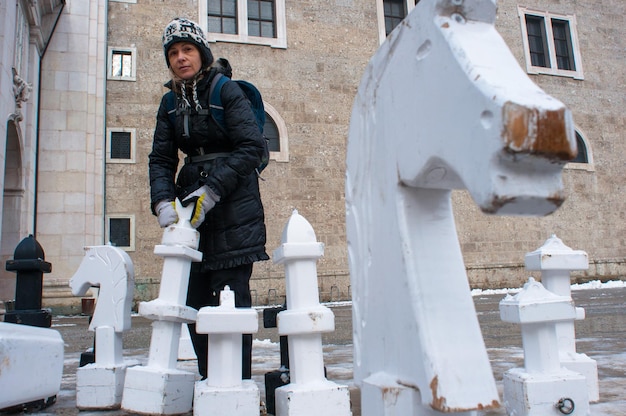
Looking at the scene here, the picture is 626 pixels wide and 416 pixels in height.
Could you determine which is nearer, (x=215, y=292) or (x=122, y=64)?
(x=215, y=292)

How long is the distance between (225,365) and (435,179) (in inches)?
50.2

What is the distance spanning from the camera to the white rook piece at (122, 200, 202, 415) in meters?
2.15

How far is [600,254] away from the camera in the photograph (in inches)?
608

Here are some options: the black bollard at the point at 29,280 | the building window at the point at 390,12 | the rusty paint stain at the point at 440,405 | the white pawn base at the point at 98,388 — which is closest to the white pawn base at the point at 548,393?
the rusty paint stain at the point at 440,405

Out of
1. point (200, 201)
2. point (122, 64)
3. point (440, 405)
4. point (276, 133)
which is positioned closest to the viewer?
point (440, 405)

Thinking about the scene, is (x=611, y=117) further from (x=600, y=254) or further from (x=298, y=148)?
(x=298, y=148)

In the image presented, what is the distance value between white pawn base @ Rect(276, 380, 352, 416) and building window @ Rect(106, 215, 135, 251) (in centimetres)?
1064

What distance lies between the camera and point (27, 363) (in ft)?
6.91

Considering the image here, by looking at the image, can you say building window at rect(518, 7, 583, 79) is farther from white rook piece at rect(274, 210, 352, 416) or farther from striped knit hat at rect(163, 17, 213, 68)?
white rook piece at rect(274, 210, 352, 416)

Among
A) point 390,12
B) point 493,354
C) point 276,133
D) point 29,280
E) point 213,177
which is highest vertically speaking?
point 390,12

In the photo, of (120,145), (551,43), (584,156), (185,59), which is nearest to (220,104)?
(185,59)

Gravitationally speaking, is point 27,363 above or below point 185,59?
below

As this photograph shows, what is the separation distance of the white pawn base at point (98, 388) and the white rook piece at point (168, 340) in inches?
7.1

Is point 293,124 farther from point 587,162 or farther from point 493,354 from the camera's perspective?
point 493,354
